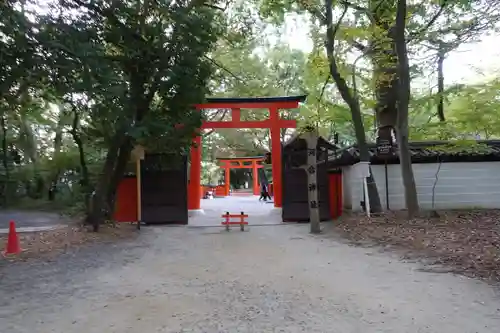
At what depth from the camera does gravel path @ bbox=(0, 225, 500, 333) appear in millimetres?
4105

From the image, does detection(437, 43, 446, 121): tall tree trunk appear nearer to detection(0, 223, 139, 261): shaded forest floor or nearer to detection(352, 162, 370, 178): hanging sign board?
detection(352, 162, 370, 178): hanging sign board

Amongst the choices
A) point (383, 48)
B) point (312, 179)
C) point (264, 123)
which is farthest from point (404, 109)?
point (264, 123)

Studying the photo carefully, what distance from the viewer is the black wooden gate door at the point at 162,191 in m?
13.5

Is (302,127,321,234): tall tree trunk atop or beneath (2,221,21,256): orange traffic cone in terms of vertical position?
atop

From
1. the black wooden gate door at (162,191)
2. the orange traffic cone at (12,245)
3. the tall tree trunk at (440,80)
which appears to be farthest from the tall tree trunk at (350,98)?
the orange traffic cone at (12,245)

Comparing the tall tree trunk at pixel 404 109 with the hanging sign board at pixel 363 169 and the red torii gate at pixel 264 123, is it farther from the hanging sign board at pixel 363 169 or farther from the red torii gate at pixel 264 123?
the red torii gate at pixel 264 123

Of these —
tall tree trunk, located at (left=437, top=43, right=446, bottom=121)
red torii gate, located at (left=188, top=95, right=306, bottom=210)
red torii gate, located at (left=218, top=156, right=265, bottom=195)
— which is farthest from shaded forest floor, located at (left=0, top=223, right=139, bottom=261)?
red torii gate, located at (left=218, top=156, right=265, bottom=195)

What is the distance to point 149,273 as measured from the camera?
6.62m

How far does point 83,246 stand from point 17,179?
13670mm

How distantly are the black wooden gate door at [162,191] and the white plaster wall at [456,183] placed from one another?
529 cm

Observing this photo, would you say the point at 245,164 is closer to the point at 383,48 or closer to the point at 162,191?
the point at 162,191

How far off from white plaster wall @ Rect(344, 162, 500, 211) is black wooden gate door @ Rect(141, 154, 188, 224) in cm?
529

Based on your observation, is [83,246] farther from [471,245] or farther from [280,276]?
[471,245]

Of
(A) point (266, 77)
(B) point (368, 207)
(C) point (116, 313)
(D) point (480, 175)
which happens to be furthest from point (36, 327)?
(A) point (266, 77)
